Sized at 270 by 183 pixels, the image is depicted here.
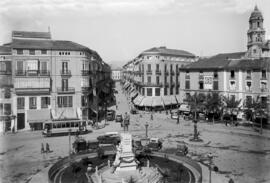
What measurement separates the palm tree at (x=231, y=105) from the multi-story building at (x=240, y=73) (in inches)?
65.7

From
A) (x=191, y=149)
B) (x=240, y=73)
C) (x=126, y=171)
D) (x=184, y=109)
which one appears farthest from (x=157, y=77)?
(x=126, y=171)

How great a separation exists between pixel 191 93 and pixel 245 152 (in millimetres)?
20414

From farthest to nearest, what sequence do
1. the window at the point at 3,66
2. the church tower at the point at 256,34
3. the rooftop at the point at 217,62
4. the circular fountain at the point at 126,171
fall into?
1. the rooftop at the point at 217,62
2. the church tower at the point at 256,34
3. the window at the point at 3,66
4. the circular fountain at the point at 126,171

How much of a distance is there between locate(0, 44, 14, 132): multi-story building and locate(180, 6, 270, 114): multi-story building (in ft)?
77.5

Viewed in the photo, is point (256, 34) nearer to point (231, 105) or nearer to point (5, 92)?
point (231, 105)

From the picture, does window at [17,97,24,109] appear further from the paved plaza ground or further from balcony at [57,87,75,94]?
balcony at [57,87,75,94]

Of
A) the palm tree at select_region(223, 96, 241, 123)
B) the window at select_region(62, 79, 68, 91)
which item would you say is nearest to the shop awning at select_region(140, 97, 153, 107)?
the palm tree at select_region(223, 96, 241, 123)

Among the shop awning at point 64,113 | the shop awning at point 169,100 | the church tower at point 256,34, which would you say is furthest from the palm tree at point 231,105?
the shop awning at point 64,113

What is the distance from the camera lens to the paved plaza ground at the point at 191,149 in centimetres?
1775

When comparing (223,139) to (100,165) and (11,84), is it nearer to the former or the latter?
(100,165)

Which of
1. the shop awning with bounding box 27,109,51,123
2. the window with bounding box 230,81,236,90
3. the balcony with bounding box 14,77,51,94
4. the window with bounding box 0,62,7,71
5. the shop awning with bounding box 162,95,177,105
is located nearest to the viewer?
the shop awning with bounding box 27,109,51,123

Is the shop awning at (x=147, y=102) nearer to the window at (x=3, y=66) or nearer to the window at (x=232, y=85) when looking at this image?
the window at (x=232, y=85)

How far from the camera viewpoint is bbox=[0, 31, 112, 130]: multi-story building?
32500 millimetres

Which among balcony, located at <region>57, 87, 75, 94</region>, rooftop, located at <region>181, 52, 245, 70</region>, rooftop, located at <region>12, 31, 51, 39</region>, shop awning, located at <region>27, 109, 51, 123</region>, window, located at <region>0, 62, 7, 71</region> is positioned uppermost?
rooftop, located at <region>12, 31, 51, 39</region>
